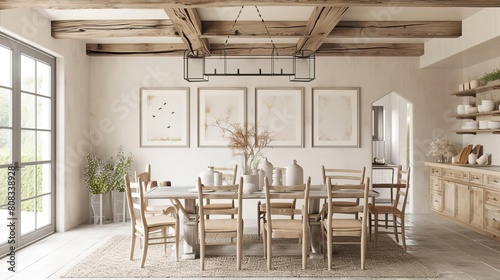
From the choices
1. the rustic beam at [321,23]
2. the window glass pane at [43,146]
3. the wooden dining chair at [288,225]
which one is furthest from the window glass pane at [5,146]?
the rustic beam at [321,23]

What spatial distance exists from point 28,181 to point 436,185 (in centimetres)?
600

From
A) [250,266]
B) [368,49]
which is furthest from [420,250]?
[368,49]

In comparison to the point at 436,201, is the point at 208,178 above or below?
above

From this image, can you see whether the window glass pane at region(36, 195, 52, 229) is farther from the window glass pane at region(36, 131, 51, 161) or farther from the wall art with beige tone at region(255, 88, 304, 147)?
the wall art with beige tone at region(255, 88, 304, 147)

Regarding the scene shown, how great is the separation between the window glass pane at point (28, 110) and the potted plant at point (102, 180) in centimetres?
158

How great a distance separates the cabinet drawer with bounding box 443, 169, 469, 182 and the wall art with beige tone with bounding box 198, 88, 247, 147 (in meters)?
3.27

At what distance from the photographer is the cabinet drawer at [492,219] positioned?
19.5 feet

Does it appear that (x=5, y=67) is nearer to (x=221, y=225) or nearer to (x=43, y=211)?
(x=43, y=211)

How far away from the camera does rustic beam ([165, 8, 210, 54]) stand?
503 cm

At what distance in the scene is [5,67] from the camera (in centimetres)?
531

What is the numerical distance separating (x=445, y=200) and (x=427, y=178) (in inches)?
33.2

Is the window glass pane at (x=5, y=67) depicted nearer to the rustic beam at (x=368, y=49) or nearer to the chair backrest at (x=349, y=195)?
the chair backrest at (x=349, y=195)

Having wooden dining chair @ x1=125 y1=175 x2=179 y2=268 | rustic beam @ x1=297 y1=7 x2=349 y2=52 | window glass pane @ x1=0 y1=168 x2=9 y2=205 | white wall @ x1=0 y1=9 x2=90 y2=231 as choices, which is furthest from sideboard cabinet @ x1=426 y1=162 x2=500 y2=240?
window glass pane @ x1=0 y1=168 x2=9 y2=205

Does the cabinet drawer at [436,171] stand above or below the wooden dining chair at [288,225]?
above
